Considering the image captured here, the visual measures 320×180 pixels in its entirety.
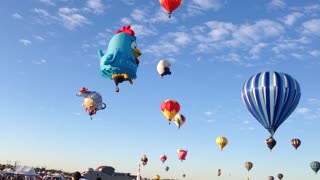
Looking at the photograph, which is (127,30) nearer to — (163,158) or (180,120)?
(180,120)

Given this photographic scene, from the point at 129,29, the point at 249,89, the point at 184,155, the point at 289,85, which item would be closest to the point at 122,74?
the point at 129,29

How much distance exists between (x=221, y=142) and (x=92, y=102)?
22.1 m

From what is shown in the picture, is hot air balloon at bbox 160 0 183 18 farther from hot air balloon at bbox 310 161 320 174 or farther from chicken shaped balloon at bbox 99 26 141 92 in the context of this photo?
hot air balloon at bbox 310 161 320 174

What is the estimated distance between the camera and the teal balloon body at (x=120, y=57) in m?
23.8

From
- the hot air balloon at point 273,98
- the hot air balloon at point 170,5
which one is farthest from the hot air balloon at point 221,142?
the hot air balloon at point 170,5

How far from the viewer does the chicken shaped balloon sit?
23844 millimetres

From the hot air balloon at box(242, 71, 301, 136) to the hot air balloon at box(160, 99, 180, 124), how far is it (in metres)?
17.6

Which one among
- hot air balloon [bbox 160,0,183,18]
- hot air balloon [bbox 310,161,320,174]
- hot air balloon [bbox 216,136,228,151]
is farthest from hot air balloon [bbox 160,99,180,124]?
hot air balloon [bbox 310,161,320,174]

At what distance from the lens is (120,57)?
77.9ft

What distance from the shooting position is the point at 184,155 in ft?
227

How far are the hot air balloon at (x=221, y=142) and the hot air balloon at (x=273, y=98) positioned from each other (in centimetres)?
2564

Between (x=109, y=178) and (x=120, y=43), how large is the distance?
3078cm

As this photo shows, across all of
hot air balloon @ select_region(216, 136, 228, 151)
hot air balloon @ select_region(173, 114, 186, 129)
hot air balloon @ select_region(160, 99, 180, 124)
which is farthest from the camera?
hot air balloon @ select_region(216, 136, 228, 151)

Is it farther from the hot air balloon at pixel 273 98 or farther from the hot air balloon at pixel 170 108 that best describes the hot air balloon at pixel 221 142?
the hot air balloon at pixel 273 98
